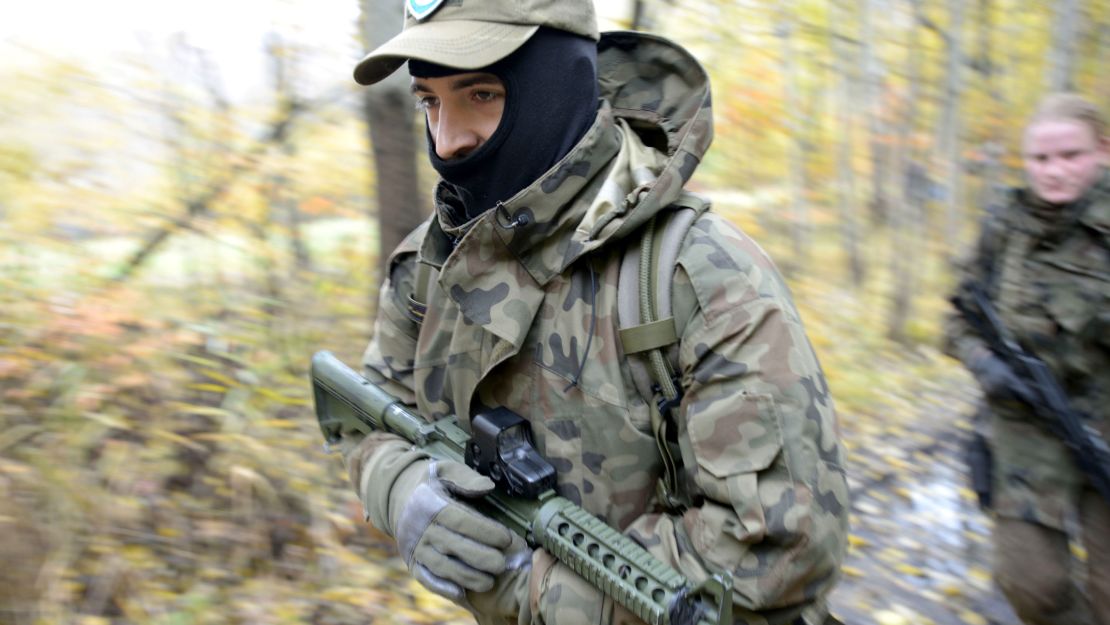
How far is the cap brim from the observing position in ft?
6.36

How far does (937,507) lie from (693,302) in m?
4.64

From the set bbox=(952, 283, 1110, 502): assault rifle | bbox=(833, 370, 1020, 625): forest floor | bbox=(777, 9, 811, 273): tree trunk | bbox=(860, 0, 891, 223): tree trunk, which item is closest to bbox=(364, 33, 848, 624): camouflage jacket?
bbox=(952, 283, 1110, 502): assault rifle

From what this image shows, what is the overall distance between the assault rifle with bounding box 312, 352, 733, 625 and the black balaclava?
0.62 meters

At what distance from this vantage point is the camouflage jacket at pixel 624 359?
5.61 ft

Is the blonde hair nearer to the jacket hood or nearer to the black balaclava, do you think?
the jacket hood

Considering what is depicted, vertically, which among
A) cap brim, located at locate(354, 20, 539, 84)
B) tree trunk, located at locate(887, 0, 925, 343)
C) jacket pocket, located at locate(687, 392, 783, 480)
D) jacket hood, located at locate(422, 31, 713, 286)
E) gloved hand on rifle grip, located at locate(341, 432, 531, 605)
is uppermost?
cap brim, located at locate(354, 20, 539, 84)

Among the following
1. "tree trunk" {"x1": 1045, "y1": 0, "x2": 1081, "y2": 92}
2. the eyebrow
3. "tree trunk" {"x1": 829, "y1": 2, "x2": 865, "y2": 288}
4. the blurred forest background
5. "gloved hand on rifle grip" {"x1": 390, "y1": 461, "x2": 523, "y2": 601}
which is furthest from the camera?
"tree trunk" {"x1": 829, "y1": 2, "x2": 865, "y2": 288}

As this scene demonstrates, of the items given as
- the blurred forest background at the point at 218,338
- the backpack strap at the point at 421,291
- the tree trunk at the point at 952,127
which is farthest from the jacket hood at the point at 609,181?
the tree trunk at the point at 952,127

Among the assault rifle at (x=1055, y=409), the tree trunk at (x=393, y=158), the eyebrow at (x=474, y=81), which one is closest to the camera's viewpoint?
the eyebrow at (x=474, y=81)

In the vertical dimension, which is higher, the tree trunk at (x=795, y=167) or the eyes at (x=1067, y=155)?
the eyes at (x=1067, y=155)

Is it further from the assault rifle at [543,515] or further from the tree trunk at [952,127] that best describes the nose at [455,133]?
the tree trunk at [952,127]

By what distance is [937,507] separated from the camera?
18.4 ft

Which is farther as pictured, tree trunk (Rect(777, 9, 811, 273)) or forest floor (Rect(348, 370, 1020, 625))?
tree trunk (Rect(777, 9, 811, 273))

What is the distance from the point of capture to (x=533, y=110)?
210 centimetres
